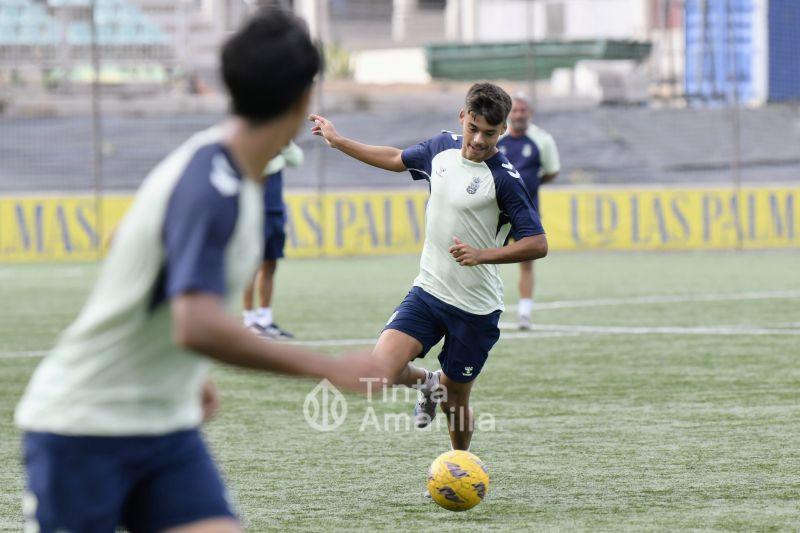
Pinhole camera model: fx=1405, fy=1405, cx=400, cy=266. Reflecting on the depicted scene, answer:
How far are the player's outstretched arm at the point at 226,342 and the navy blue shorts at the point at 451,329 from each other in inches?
140

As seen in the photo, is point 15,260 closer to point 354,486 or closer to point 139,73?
point 139,73

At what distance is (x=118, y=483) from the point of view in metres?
3.19

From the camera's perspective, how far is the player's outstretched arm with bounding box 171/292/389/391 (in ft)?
9.66

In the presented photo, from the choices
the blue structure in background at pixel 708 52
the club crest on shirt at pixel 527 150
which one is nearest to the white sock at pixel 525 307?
the club crest on shirt at pixel 527 150

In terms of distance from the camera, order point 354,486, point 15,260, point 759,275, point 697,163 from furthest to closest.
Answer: point 697,163 < point 15,260 < point 759,275 < point 354,486

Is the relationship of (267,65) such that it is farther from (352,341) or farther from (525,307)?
(525,307)

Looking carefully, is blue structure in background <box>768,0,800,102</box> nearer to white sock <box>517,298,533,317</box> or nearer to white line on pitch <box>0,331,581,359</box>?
white sock <box>517,298,533,317</box>

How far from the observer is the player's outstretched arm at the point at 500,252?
6160 mm

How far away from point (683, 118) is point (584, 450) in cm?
2267

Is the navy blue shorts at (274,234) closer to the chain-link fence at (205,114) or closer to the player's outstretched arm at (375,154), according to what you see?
the player's outstretched arm at (375,154)

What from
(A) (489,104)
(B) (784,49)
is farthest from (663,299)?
(B) (784,49)

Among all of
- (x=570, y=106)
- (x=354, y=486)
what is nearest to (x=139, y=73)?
(x=570, y=106)

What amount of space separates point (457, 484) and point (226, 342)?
10.2 feet

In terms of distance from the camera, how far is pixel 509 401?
905 cm
